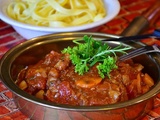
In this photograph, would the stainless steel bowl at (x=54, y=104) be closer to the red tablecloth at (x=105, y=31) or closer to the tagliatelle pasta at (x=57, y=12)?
the red tablecloth at (x=105, y=31)

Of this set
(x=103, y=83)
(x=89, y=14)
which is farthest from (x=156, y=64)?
(x=89, y=14)

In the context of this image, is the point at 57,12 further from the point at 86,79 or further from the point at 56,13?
the point at 86,79

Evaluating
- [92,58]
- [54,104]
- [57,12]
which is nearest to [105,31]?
[57,12]

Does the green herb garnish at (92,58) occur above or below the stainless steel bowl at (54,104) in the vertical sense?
above

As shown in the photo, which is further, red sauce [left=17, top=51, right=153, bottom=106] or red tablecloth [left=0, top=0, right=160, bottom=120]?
red tablecloth [left=0, top=0, right=160, bottom=120]

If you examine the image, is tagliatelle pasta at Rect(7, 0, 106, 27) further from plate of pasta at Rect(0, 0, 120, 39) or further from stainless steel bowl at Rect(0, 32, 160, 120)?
stainless steel bowl at Rect(0, 32, 160, 120)

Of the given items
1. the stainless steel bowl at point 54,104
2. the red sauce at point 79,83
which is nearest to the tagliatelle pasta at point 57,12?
the stainless steel bowl at point 54,104

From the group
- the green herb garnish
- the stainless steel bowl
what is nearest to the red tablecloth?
the stainless steel bowl
